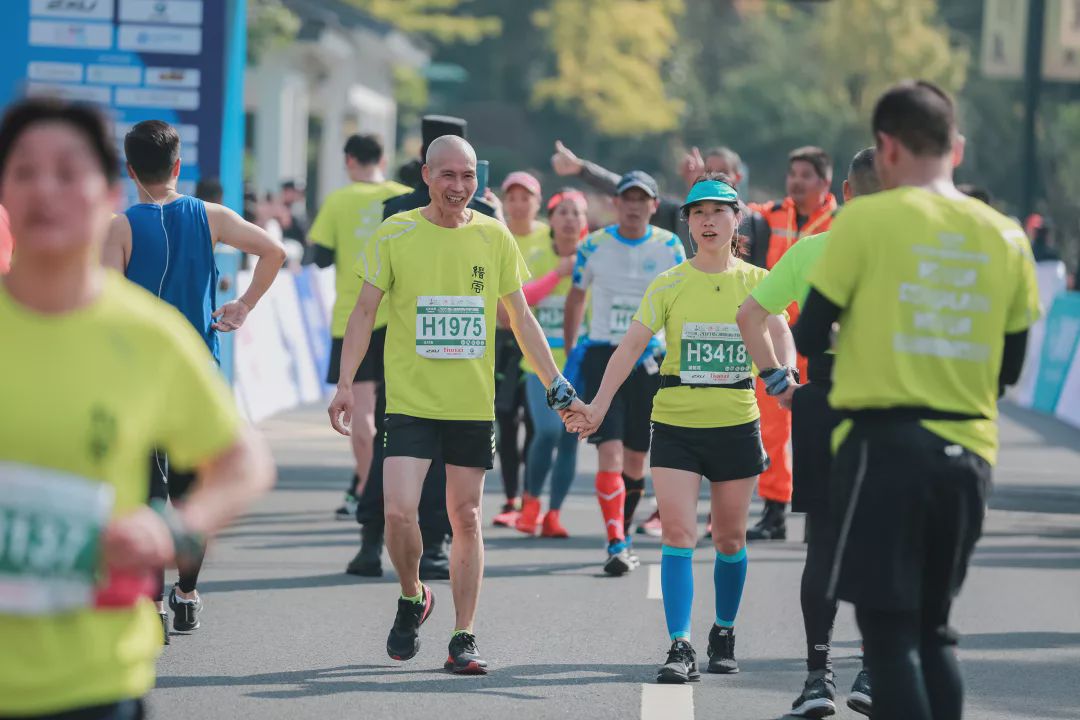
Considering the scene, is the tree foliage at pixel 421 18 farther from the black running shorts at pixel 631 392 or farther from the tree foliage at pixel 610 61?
the black running shorts at pixel 631 392

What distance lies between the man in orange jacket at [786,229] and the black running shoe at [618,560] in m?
1.25

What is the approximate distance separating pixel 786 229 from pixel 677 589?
428 centimetres

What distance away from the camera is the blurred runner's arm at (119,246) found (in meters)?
7.51

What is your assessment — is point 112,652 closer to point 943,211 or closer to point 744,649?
point 943,211

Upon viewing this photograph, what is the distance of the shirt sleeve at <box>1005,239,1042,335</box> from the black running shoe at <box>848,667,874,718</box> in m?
1.93

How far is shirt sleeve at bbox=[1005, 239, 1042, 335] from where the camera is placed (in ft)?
16.6

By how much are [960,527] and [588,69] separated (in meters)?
60.1

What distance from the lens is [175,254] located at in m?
7.57

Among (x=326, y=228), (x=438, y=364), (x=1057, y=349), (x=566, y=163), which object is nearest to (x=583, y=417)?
(x=438, y=364)

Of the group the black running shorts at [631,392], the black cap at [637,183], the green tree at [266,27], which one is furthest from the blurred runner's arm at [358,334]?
the green tree at [266,27]

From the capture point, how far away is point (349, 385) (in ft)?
24.6

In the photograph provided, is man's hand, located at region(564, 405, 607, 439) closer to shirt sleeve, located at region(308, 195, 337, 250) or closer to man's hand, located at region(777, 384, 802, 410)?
man's hand, located at region(777, 384, 802, 410)

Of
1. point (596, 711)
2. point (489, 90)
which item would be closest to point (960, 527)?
point (596, 711)

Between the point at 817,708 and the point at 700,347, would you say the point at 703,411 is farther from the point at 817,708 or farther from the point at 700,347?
the point at 817,708
